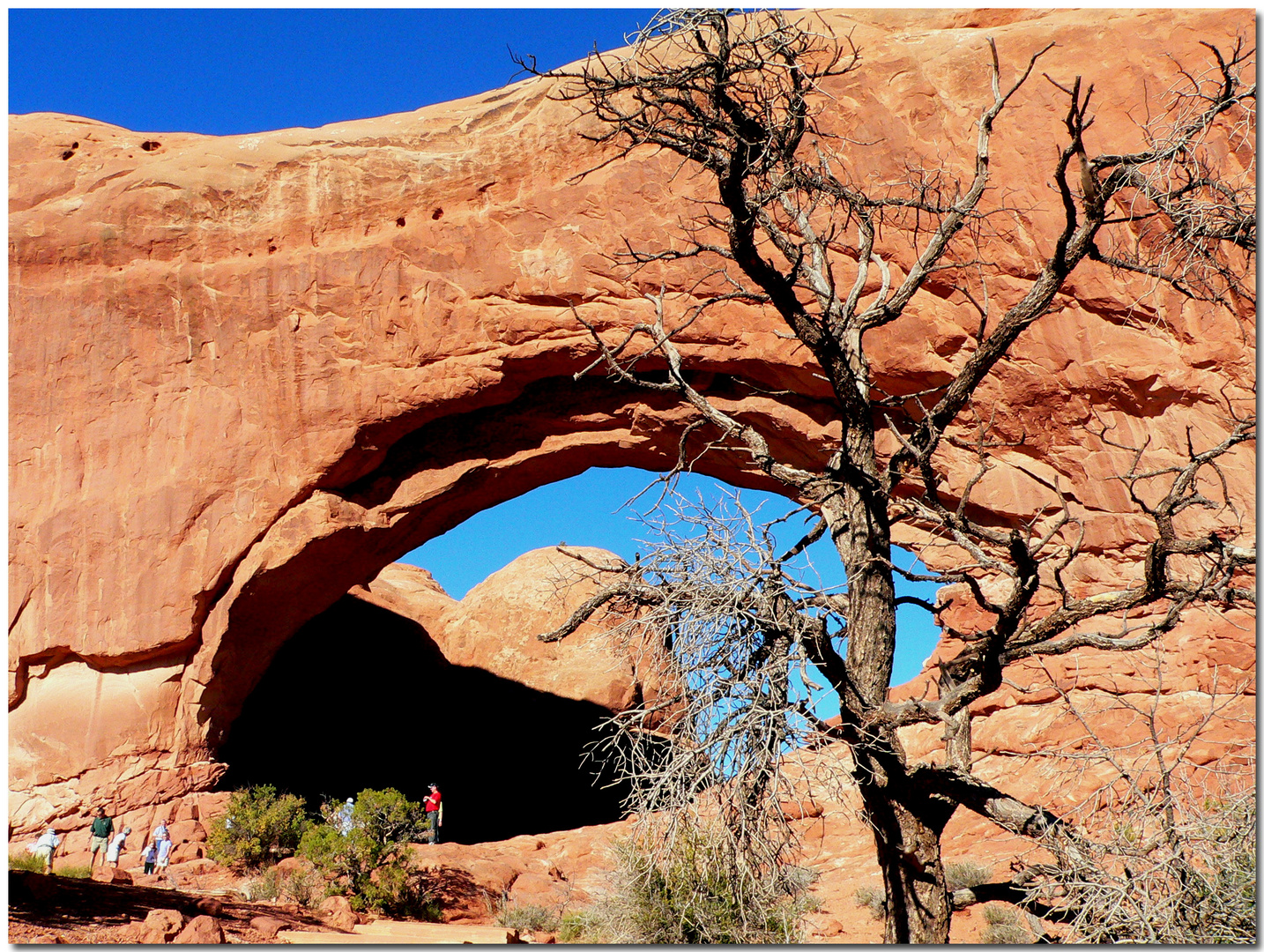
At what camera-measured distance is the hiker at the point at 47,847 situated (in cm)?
1200

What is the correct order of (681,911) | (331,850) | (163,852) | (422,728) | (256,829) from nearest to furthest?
(681,911) → (331,850) → (163,852) → (256,829) → (422,728)

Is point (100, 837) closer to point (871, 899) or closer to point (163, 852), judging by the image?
point (163, 852)

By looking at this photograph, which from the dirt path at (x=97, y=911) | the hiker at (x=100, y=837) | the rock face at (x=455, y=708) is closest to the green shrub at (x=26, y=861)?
the hiker at (x=100, y=837)

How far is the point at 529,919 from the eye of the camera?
36.8 feet

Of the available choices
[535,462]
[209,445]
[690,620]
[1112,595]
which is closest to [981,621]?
[535,462]

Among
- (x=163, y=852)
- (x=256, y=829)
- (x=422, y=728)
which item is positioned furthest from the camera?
(x=422, y=728)

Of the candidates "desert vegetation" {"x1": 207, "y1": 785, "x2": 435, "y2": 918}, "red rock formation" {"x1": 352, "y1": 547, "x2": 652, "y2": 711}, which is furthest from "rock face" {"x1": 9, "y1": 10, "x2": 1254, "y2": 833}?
"red rock formation" {"x1": 352, "y1": 547, "x2": 652, "y2": 711}

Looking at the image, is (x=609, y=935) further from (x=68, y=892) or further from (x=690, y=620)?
(x=68, y=892)

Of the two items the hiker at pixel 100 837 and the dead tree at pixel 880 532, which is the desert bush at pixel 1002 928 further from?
the hiker at pixel 100 837

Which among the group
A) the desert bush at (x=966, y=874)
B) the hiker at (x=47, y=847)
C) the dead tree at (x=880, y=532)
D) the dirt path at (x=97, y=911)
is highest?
the dead tree at (x=880, y=532)

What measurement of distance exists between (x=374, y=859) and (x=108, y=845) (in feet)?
11.8

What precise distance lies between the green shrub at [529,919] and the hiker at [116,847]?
A: 15.3ft

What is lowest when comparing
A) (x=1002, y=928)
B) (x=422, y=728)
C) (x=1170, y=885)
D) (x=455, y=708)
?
(x=1002, y=928)

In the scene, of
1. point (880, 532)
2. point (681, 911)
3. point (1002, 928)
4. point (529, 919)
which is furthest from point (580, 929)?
point (880, 532)
